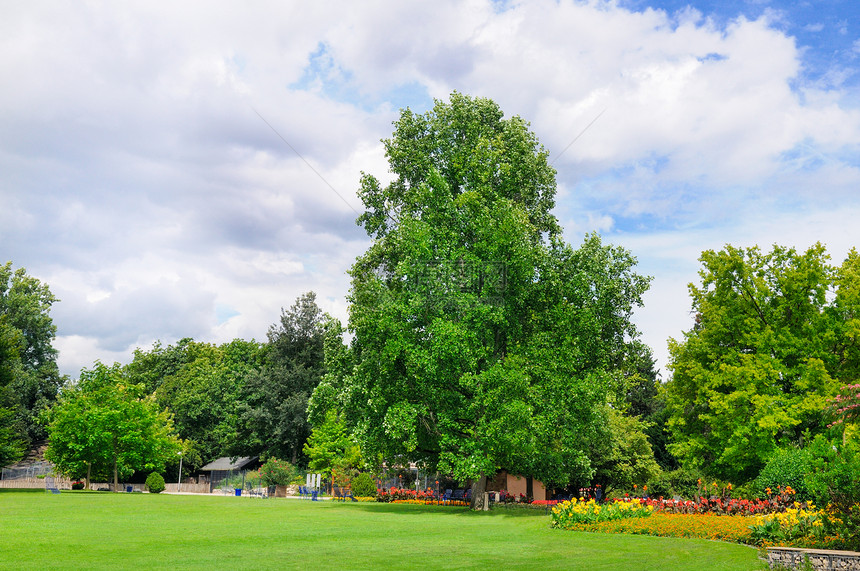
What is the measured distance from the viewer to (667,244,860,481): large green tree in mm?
30188

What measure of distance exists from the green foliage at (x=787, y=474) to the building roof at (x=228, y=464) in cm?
5760

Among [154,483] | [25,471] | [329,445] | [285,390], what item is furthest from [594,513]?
[25,471]

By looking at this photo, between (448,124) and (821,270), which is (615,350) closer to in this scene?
(821,270)

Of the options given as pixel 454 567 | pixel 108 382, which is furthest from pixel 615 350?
pixel 108 382

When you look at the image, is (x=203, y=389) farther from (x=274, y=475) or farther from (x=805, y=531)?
(x=805, y=531)

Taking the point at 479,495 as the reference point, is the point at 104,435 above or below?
above

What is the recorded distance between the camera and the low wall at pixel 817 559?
11594 millimetres

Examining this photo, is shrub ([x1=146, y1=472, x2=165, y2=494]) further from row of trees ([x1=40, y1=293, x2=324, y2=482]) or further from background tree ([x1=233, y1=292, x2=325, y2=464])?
background tree ([x1=233, y1=292, x2=325, y2=464])

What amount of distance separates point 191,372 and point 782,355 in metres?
69.8

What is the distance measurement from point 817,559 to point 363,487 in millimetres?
35322

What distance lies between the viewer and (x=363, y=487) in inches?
1745

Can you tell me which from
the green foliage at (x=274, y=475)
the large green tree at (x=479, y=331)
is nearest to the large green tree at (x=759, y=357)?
the large green tree at (x=479, y=331)

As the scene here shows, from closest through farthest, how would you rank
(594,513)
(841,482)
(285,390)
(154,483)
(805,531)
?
(841,482) < (805,531) < (594,513) < (154,483) < (285,390)

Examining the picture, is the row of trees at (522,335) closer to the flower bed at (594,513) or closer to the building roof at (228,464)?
the flower bed at (594,513)
